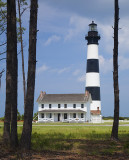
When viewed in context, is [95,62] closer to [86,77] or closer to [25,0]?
[86,77]

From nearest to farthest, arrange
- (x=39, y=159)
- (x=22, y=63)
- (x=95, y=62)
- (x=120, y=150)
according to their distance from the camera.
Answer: (x=39, y=159) < (x=120, y=150) < (x=22, y=63) < (x=95, y=62)

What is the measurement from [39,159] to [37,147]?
90.6 inches

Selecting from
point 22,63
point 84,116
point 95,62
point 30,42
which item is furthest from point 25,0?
point 84,116

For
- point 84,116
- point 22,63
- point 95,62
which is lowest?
point 84,116

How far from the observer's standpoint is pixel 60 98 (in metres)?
59.0

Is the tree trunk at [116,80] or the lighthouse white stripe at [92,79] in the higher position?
the lighthouse white stripe at [92,79]

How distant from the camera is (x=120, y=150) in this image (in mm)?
10078

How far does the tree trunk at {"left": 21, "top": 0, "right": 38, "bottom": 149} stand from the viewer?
9.17 meters

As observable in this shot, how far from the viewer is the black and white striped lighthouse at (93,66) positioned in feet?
172

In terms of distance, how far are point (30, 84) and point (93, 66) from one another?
4378cm

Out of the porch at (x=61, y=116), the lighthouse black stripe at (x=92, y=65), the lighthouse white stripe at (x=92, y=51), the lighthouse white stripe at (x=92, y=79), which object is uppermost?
the lighthouse white stripe at (x=92, y=51)

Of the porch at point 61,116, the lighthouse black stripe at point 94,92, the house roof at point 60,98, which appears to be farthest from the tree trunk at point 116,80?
the house roof at point 60,98

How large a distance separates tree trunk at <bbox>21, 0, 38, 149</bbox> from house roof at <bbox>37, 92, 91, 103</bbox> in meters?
47.4

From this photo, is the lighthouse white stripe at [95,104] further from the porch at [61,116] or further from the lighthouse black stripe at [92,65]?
the lighthouse black stripe at [92,65]
